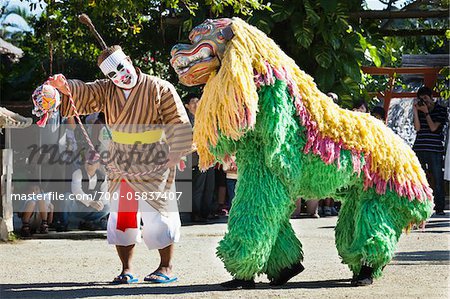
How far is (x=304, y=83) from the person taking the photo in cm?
654

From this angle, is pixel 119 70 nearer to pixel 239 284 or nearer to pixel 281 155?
pixel 281 155

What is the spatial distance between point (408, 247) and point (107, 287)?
3590 millimetres

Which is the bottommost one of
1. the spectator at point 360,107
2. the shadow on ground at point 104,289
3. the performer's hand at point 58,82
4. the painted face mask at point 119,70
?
the shadow on ground at point 104,289

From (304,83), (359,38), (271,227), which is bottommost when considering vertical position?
(271,227)

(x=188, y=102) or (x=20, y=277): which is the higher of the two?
(x=188, y=102)

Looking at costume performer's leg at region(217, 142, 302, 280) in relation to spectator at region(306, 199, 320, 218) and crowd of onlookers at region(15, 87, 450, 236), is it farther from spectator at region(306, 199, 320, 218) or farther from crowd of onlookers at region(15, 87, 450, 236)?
spectator at region(306, 199, 320, 218)

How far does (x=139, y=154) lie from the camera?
7.08 meters

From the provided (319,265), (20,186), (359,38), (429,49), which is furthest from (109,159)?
(429,49)

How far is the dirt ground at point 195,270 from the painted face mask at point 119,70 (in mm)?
1558

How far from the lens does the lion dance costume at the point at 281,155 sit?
20.3 feet

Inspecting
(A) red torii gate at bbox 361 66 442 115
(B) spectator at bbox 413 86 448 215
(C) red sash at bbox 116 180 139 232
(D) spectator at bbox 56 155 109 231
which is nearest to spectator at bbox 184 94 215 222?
(D) spectator at bbox 56 155 109 231

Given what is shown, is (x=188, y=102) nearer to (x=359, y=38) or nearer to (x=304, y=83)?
(x=359, y=38)

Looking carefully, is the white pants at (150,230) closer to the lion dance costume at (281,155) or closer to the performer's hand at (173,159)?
the performer's hand at (173,159)

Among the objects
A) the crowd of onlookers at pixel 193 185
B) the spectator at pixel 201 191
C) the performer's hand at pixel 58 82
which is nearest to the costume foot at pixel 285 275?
the performer's hand at pixel 58 82
